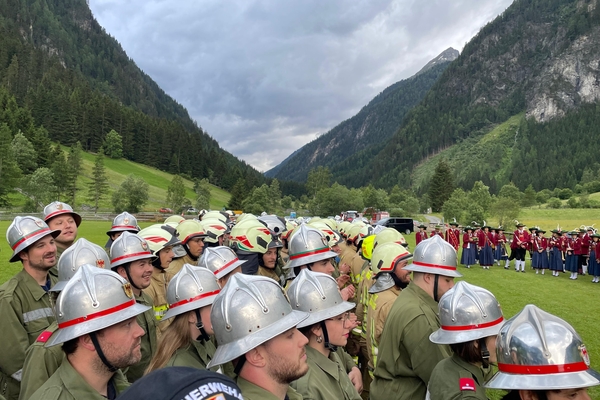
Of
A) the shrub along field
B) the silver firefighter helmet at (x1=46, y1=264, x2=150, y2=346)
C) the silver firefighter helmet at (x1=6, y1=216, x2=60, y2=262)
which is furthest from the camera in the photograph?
the shrub along field

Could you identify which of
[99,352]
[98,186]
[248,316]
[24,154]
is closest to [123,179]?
[98,186]

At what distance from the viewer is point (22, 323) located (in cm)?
414

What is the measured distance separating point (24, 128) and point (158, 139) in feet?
126

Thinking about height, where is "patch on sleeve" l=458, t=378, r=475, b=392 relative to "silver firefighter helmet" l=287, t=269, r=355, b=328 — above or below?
below

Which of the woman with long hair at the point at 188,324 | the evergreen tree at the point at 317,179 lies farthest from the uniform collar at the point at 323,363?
the evergreen tree at the point at 317,179

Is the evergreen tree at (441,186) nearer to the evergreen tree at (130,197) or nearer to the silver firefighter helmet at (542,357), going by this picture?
the evergreen tree at (130,197)

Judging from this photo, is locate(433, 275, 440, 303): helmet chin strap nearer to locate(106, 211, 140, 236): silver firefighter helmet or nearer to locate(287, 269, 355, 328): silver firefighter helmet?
locate(287, 269, 355, 328): silver firefighter helmet

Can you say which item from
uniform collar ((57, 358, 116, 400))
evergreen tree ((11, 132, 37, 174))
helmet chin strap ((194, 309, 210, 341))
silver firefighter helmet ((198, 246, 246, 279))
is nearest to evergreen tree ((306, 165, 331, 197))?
evergreen tree ((11, 132, 37, 174))

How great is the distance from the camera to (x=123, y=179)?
269 feet

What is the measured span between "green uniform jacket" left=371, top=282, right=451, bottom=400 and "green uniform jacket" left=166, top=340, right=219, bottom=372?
1750mm

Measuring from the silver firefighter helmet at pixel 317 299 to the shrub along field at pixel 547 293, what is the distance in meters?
4.78

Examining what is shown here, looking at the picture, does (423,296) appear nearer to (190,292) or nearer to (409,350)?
(409,350)

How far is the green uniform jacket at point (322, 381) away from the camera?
2.93 metres

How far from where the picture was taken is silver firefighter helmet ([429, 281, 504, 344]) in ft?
10.1
